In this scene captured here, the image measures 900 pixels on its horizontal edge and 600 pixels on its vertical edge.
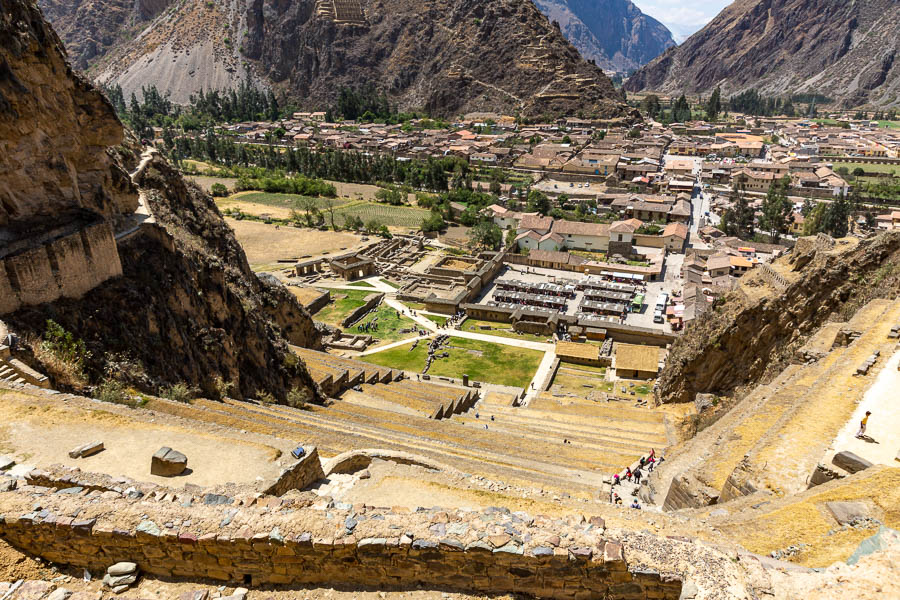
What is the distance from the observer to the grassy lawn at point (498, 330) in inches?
1879

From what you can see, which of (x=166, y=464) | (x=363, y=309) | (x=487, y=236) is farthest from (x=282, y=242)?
(x=166, y=464)

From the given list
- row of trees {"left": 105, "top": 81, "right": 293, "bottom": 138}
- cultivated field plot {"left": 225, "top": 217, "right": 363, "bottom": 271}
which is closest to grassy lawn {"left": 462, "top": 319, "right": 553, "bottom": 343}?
cultivated field plot {"left": 225, "top": 217, "right": 363, "bottom": 271}

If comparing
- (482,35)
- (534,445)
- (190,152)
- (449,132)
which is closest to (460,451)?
(534,445)

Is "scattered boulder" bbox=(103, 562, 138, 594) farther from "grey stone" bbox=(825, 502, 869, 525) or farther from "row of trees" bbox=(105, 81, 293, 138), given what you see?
"row of trees" bbox=(105, 81, 293, 138)

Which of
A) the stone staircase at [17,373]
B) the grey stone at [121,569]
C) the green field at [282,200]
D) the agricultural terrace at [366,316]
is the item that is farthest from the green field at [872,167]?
the grey stone at [121,569]

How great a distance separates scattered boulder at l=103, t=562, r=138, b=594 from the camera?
7973 mm

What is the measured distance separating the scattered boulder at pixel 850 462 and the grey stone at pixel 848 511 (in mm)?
2357

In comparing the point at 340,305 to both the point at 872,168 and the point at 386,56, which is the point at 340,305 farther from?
the point at 386,56

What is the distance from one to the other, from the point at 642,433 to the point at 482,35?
558ft

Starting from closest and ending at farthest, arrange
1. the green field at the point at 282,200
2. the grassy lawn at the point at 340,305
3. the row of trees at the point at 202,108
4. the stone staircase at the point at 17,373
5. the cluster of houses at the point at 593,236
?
1. the stone staircase at the point at 17,373
2. the grassy lawn at the point at 340,305
3. the cluster of houses at the point at 593,236
4. the green field at the point at 282,200
5. the row of trees at the point at 202,108

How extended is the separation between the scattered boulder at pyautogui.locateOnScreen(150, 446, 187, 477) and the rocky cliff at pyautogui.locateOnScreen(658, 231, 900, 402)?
947 inches

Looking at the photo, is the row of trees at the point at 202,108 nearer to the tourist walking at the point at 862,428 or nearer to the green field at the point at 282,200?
the green field at the point at 282,200

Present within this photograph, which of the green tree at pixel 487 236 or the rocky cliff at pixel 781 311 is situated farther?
the green tree at pixel 487 236

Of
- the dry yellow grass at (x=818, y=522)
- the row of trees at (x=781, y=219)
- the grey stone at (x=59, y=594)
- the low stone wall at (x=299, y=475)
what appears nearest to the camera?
the grey stone at (x=59, y=594)
